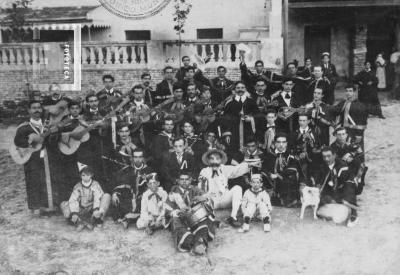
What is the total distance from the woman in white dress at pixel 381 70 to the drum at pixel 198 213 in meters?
10.7

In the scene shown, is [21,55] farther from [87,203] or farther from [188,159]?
[188,159]

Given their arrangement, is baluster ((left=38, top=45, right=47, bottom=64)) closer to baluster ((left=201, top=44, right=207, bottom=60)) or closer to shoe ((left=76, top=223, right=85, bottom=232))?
baluster ((left=201, top=44, right=207, bottom=60))

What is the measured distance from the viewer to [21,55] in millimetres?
14078

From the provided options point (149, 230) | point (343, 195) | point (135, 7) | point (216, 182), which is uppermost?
point (135, 7)

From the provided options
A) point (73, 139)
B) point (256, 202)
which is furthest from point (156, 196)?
point (73, 139)

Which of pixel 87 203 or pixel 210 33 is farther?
pixel 210 33

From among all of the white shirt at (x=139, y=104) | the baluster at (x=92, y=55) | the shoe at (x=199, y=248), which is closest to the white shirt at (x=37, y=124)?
the white shirt at (x=139, y=104)

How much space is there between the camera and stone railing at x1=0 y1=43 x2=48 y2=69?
45.7 feet

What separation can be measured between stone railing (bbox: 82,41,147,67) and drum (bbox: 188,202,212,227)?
774 cm

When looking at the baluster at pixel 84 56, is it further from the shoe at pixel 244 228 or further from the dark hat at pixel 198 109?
the shoe at pixel 244 228

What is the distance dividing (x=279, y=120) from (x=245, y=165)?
129 cm

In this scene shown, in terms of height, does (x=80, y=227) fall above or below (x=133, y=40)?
below

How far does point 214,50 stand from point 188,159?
6.40 meters

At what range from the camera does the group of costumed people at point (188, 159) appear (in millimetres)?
7141
